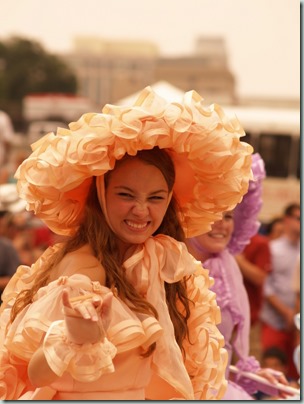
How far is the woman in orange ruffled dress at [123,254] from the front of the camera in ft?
11.2

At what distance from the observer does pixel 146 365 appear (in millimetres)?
3574

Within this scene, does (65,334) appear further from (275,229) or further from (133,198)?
(275,229)

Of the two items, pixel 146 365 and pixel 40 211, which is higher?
pixel 40 211

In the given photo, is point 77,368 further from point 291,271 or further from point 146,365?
point 291,271

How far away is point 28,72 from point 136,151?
3568cm

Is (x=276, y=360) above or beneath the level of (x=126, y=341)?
beneath

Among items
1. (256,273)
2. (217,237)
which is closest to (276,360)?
(256,273)

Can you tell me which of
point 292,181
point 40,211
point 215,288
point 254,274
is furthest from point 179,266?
point 292,181

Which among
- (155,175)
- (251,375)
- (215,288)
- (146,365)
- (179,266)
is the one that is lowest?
(251,375)

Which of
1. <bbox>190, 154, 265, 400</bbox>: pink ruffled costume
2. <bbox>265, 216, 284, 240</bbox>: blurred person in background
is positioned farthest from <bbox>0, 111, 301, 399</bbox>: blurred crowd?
<bbox>190, 154, 265, 400</bbox>: pink ruffled costume

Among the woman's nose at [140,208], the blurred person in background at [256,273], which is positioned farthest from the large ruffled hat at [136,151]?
the blurred person in background at [256,273]

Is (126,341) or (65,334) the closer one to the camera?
(65,334)

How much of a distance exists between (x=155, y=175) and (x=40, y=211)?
39 cm

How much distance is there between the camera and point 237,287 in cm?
521
